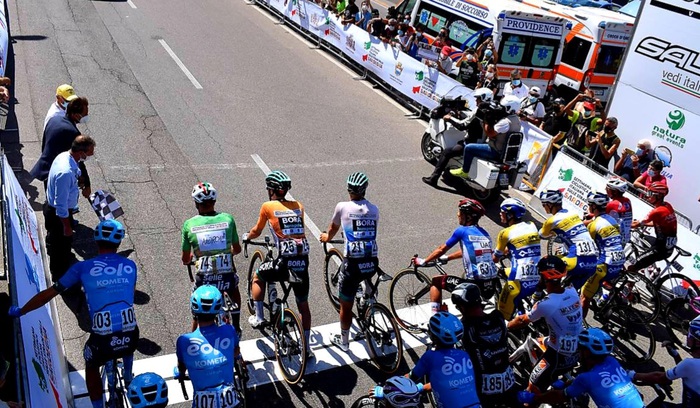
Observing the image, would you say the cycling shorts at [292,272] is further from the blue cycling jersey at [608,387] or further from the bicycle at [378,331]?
the blue cycling jersey at [608,387]

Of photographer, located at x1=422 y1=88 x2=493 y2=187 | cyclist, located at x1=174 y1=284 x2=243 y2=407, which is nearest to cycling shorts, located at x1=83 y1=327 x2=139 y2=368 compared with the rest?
cyclist, located at x1=174 y1=284 x2=243 y2=407

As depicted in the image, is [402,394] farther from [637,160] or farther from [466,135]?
[637,160]

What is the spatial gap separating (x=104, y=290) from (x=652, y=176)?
885cm

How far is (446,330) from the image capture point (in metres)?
5.01

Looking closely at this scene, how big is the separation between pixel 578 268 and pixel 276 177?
3979mm

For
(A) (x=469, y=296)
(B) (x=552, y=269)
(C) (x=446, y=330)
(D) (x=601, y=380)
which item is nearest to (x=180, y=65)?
(B) (x=552, y=269)

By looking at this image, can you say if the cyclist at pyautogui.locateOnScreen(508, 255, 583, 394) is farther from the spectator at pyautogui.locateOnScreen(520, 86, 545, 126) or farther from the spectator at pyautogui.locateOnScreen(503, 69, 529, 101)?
the spectator at pyautogui.locateOnScreen(503, 69, 529, 101)

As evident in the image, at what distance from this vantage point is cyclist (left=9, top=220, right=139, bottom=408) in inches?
204

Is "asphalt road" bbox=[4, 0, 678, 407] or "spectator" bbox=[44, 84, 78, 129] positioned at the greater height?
"spectator" bbox=[44, 84, 78, 129]

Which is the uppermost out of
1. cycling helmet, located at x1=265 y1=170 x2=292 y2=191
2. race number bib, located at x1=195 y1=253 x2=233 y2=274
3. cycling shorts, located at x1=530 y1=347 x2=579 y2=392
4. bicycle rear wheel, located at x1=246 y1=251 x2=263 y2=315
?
cycling helmet, located at x1=265 y1=170 x2=292 y2=191

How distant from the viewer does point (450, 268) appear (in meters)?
9.55

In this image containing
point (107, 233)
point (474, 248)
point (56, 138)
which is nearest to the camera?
point (107, 233)

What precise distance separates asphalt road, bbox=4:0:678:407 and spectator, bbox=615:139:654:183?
316cm

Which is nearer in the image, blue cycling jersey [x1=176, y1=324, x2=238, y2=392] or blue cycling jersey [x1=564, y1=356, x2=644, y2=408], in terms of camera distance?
blue cycling jersey [x1=176, y1=324, x2=238, y2=392]
